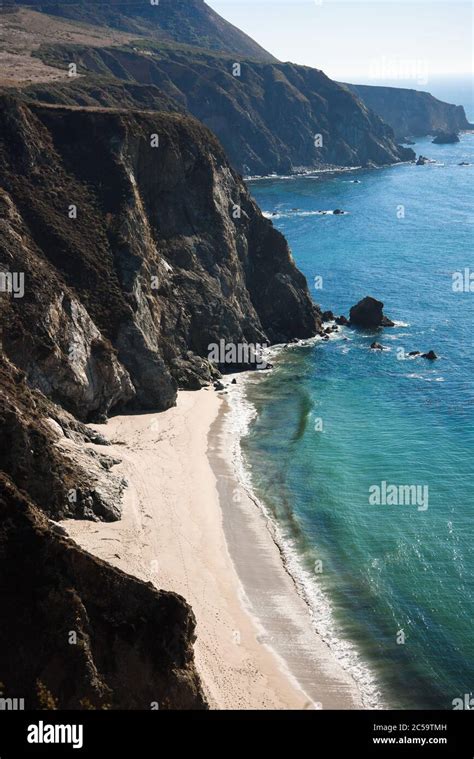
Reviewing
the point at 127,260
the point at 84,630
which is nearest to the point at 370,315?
the point at 127,260

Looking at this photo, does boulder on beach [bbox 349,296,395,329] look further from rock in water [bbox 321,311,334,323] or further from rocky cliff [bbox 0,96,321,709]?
rocky cliff [bbox 0,96,321,709]

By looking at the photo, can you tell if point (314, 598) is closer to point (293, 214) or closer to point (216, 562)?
point (216, 562)

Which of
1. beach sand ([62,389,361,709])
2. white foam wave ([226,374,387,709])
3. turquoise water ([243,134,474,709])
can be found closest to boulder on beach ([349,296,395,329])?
turquoise water ([243,134,474,709])

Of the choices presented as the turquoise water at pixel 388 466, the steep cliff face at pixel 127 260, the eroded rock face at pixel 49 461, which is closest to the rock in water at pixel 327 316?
the steep cliff face at pixel 127 260

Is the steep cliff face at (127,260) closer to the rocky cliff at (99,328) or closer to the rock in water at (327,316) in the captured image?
the rocky cliff at (99,328)

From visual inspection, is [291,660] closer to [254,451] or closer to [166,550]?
[166,550]
